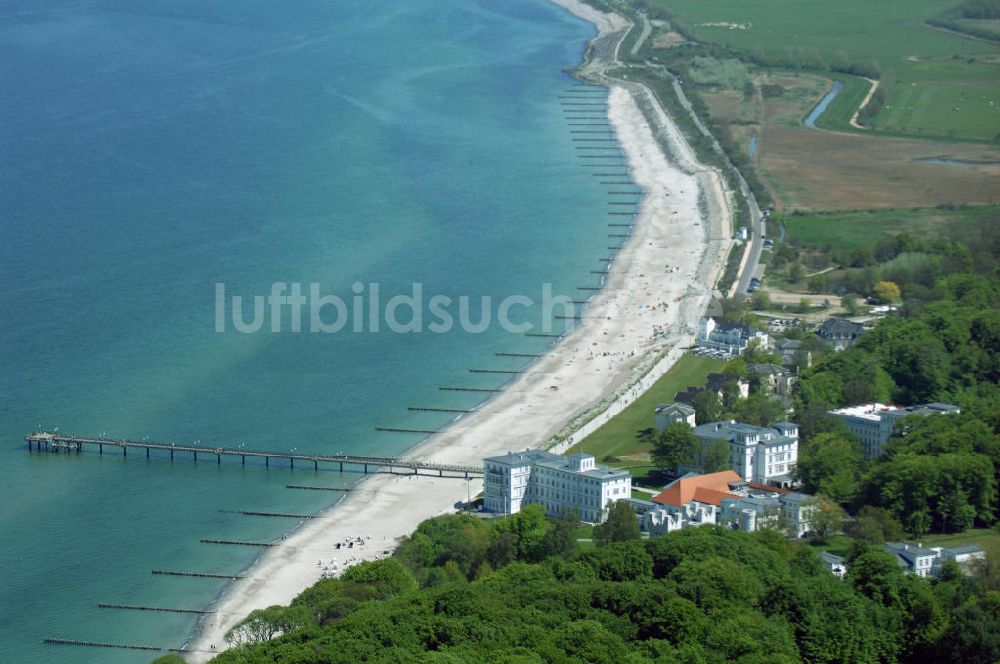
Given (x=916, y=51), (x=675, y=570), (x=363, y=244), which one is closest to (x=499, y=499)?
(x=675, y=570)

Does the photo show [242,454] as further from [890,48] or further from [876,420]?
[890,48]

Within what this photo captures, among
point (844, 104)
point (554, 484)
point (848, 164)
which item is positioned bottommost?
point (554, 484)

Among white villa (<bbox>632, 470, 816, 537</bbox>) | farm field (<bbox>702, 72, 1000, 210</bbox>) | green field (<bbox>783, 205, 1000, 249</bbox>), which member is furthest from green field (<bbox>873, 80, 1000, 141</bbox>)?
white villa (<bbox>632, 470, 816, 537</bbox>)

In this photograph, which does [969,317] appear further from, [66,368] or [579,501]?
[66,368]

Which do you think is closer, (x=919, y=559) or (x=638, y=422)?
(x=919, y=559)

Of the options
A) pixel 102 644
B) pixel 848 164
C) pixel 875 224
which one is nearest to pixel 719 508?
pixel 102 644

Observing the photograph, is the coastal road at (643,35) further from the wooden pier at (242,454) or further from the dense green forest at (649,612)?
the dense green forest at (649,612)
